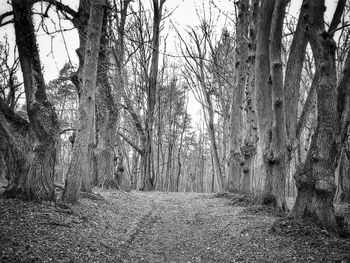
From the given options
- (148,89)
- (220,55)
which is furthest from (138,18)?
(220,55)

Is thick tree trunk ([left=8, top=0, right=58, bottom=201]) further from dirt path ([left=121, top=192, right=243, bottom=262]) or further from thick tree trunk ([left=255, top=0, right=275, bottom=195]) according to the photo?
thick tree trunk ([left=255, top=0, right=275, bottom=195])

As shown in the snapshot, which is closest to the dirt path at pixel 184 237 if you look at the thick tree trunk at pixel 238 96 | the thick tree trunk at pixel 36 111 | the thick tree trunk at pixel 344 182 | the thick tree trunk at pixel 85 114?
the thick tree trunk at pixel 85 114

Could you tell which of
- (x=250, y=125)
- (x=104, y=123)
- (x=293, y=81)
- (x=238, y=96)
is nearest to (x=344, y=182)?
(x=250, y=125)

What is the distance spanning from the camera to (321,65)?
446 cm

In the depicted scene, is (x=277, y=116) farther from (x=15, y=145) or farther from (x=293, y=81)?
(x=15, y=145)

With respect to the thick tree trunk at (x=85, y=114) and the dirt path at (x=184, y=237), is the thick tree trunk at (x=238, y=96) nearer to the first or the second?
the dirt path at (x=184, y=237)

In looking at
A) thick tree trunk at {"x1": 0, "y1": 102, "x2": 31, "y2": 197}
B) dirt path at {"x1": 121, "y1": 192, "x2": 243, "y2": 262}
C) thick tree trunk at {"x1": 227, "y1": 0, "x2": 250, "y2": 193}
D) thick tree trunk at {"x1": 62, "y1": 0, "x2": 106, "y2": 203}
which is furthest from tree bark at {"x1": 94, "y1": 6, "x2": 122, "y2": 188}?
thick tree trunk at {"x1": 227, "y1": 0, "x2": 250, "y2": 193}

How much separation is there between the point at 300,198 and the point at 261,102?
2.70 meters

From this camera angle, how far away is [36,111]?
5.12m

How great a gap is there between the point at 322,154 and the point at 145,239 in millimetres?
3507

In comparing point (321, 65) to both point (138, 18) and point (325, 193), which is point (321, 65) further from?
point (138, 18)

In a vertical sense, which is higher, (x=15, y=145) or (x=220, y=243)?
(x=15, y=145)

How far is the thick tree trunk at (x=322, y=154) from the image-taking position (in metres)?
4.22

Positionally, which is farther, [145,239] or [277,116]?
[277,116]
